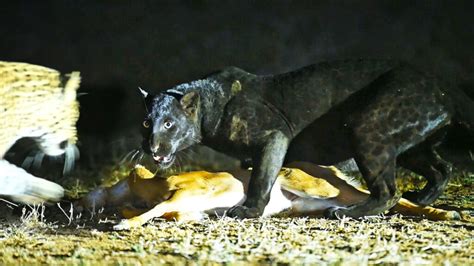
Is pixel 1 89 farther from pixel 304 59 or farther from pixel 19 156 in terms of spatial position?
pixel 304 59

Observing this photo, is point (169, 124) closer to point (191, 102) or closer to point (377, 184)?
point (191, 102)

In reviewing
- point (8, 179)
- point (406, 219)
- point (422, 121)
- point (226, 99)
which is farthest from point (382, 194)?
point (8, 179)

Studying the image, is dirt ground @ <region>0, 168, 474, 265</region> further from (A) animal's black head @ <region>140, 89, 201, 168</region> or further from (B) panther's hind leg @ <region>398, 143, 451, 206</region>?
(A) animal's black head @ <region>140, 89, 201, 168</region>

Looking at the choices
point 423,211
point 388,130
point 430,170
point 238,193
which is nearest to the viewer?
point 388,130

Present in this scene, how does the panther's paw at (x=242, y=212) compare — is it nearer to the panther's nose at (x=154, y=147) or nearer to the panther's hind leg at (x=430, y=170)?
the panther's nose at (x=154, y=147)

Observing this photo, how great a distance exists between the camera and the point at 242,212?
447cm

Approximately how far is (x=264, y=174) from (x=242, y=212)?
0.28 m

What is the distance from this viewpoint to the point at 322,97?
184 inches

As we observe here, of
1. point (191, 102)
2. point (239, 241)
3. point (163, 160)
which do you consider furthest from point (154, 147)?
point (239, 241)

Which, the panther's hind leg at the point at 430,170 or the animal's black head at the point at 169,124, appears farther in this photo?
the panther's hind leg at the point at 430,170

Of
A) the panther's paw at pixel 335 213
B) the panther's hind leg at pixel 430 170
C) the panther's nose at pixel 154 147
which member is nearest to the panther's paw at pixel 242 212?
the panther's paw at pixel 335 213

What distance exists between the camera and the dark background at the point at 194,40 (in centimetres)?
580

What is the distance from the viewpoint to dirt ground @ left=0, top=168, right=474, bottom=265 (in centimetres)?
336

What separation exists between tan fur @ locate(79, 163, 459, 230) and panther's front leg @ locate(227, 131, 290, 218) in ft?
0.51
